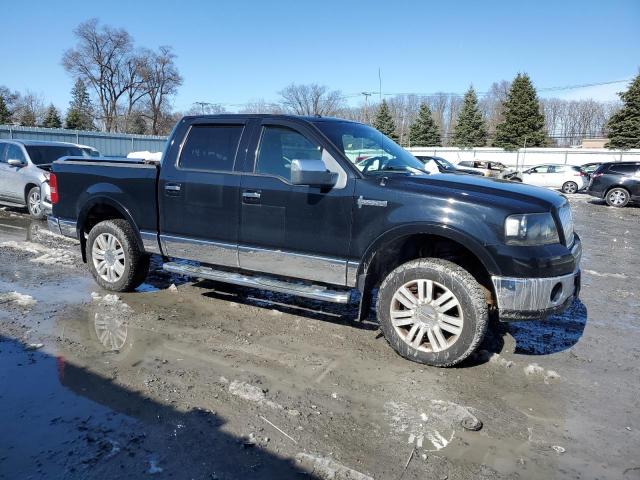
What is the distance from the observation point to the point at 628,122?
147 feet

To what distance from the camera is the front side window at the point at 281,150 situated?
15.0 ft

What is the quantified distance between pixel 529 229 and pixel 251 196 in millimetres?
2487

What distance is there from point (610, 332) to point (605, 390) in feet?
4.98

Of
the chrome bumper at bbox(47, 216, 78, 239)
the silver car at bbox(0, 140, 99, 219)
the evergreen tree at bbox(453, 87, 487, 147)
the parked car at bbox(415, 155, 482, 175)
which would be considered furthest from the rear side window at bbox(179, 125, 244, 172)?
the evergreen tree at bbox(453, 87, 487, 147)

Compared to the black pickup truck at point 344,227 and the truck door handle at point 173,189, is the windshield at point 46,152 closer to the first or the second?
the black pickup truck at point 344,227

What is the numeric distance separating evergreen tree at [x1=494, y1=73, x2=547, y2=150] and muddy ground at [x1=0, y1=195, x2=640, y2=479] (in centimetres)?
5082

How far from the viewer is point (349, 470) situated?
105 inches

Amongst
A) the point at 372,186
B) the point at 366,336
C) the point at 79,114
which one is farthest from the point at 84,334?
the point at 79,114

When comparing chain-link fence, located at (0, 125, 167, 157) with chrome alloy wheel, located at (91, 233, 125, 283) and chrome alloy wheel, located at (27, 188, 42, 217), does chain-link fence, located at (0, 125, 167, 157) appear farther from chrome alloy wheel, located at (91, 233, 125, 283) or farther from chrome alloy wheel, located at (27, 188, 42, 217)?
chrome alloy wheel, located at (91, 233, 125, 283)

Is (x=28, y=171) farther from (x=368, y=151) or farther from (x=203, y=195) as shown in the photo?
(x=368, y=151)

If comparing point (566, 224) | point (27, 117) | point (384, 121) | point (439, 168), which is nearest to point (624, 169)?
point (439, 168)

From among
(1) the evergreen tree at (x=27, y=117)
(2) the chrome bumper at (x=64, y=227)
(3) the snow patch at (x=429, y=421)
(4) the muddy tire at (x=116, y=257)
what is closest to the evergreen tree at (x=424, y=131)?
(1) the evergreen tree at (x=27, y=117)

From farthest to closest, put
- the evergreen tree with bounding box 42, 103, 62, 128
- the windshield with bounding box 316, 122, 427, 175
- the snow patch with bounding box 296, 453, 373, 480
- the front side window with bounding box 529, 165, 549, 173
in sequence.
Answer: the evergreen tree with bounding box 42, 103, 62, 128 → the front side window with bounding box 529, 165, 549, 173 → the windshield with bounding box 316, 122, 427, 175 → the snow patch with bounding box 296, 453, 373, 480

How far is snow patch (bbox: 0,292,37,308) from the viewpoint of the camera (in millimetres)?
5297
